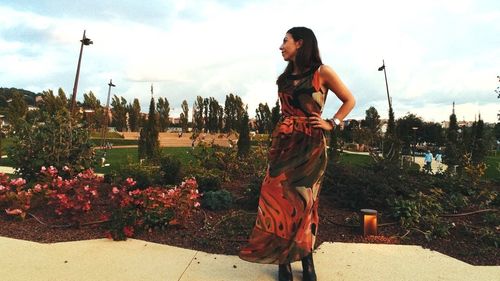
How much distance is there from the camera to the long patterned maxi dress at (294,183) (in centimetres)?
288

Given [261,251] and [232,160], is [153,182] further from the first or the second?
[261,251]

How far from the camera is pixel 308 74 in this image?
291cm

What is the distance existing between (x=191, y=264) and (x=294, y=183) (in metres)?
1.37

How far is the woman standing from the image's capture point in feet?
9.45

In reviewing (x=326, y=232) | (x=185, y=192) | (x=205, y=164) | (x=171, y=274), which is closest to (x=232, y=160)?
(x=205, y=164)

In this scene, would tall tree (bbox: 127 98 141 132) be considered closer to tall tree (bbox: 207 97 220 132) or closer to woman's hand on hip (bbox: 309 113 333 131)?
tall tree (bbox: 207 97 220 132)

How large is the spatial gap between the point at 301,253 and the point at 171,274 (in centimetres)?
117

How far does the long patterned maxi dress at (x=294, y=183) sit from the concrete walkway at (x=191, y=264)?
456mm

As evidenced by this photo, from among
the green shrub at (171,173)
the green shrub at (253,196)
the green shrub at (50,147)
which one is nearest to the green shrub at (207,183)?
the green shrub at (171,173)

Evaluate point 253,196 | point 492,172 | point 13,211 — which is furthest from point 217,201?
point 492,172

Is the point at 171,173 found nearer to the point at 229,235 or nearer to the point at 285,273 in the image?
the point at 229,235

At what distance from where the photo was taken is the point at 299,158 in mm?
2904

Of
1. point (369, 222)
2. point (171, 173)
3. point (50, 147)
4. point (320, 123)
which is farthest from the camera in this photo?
point (171, 173)

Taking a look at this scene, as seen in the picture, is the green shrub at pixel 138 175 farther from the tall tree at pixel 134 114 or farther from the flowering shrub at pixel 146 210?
the tall tree at pixel 134 114
